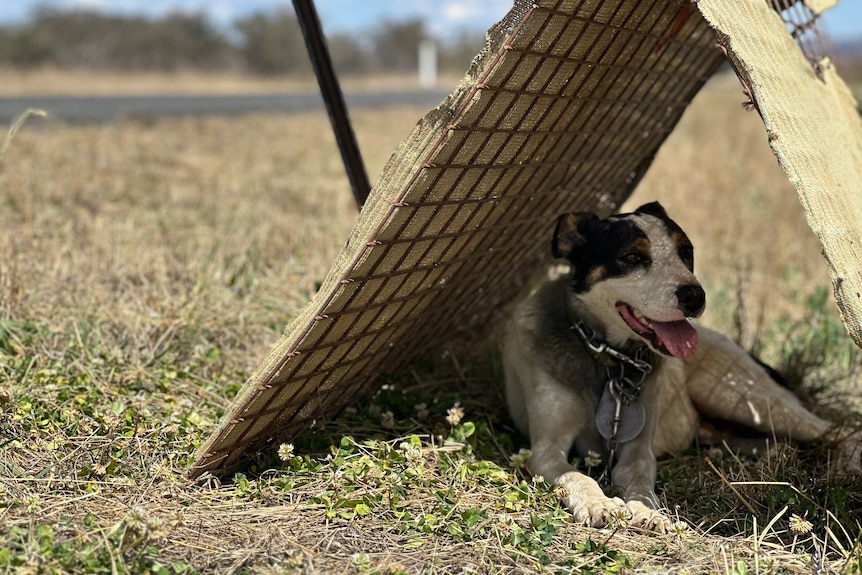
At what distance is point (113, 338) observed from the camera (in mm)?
4594

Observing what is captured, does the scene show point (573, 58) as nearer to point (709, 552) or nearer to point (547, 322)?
point (547, 322)

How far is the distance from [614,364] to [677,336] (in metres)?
0.41

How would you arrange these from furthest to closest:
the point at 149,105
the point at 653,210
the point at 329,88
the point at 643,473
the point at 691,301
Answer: the point at 149,105 < the point at 329,88 < the point at 653,210 < the point at 643,473 < the point at 691,301

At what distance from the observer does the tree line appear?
39062mm

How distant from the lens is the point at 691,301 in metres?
3.48

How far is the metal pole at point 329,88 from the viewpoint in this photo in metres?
4.29

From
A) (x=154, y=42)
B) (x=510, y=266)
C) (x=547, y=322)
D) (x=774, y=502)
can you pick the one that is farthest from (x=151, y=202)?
(x=154, y=42)

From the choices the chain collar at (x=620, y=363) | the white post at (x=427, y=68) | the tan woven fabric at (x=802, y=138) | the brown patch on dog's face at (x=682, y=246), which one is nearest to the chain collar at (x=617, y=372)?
the chain collar at (x=620, y=363)

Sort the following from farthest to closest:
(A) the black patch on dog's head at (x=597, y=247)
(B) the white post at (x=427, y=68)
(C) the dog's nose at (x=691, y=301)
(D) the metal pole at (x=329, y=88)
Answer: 1. (B) the white post at (x=427, y=68)
2. (D) the metal pole at (x=329, y=88)
3. (A) the black patch on dog's head at (x=597, y=247)
4. (C) the dog's nose at (x=691, y=301)

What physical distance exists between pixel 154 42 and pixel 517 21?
4449cm

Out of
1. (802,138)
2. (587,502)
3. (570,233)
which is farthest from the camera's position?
(570,233)

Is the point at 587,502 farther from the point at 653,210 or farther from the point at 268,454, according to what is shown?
the point at 653,210

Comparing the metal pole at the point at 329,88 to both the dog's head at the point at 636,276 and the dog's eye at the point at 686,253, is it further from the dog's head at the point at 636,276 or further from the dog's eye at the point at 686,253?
the dog's eye at the point at 686,253

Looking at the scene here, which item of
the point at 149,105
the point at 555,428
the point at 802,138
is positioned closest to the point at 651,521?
the point at 555,428
